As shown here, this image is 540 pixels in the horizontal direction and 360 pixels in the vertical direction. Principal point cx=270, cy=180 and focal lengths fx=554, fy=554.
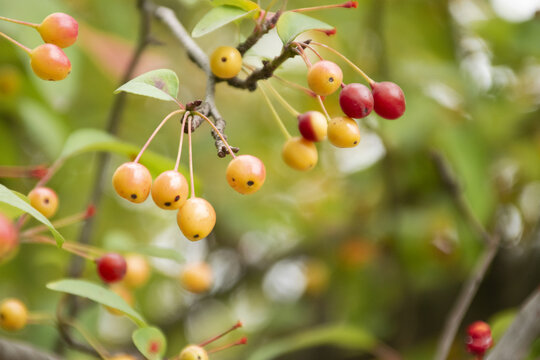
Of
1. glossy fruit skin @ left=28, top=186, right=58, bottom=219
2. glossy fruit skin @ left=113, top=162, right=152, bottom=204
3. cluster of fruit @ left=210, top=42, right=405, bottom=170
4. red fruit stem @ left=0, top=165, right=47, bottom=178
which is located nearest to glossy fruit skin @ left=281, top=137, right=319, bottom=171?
cluster of fruit @ left=210, top=42, right=405, bottom=170

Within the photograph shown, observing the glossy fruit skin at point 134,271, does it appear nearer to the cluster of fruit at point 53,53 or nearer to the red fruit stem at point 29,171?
the red fruit stem at point 29,171

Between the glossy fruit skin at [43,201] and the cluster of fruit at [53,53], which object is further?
the glossy fruit skin at [43,201]

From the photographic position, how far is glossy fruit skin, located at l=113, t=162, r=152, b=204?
589 mm

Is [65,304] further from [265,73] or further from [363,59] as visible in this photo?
[363,59]

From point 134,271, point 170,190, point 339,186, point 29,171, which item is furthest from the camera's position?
point 339,186

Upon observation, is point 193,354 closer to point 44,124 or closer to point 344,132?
point 344,132

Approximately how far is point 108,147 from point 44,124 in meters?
0.42

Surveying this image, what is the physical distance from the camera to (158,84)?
23.9 inches

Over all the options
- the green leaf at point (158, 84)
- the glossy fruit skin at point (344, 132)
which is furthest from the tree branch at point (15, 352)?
the glossy fruit skin at point (344, 132)

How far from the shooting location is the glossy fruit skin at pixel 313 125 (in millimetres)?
706

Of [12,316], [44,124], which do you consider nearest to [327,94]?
[12,316]

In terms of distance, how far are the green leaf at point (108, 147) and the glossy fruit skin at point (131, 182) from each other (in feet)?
0.69

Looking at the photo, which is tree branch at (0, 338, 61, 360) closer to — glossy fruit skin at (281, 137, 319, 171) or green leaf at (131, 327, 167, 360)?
green leaf at (131, 327, 167, 360)

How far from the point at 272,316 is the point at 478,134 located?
88cm
